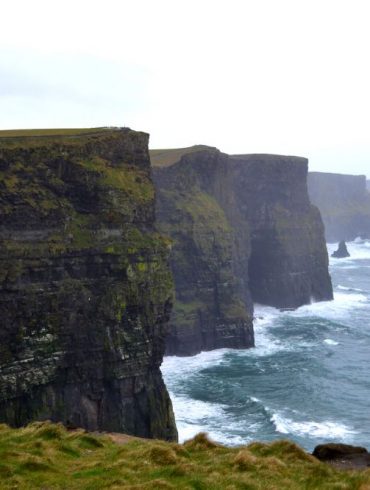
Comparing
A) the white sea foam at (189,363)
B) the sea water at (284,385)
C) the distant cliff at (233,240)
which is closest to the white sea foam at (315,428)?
the sea water at (284,385)

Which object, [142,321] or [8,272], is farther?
[142,321]

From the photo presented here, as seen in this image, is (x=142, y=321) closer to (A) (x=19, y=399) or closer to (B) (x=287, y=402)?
(A) (x=19, y=399)

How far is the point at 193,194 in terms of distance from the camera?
308ft

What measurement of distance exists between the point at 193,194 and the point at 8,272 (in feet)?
176

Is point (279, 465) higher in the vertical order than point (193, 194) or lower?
lower

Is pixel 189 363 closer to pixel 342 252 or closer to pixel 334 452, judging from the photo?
pixel 334 452

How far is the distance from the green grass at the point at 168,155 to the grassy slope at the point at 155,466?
74.6 meters

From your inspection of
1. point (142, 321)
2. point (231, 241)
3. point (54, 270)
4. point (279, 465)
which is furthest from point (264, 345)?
point (279, 465)

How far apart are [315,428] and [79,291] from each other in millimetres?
25542

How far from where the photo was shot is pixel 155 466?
1784 cm

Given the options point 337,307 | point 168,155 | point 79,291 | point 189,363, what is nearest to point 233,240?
point 168,155

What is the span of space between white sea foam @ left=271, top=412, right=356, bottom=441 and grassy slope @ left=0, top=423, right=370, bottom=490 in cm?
3411

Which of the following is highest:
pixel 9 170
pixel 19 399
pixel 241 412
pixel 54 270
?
pixel 9 170

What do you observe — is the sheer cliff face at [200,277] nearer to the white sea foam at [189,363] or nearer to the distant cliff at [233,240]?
the distant cliff at [233,240]
